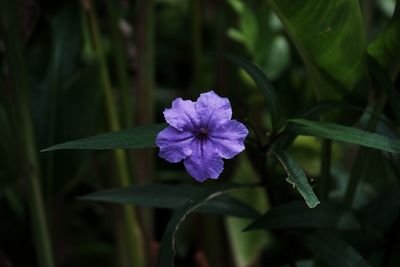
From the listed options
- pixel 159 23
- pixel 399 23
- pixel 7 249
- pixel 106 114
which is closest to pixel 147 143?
pixel 399 23

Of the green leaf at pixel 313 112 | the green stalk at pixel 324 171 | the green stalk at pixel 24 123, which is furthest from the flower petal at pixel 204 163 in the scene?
the green stalk at pixel 24 123

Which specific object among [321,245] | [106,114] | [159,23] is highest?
[159,23]

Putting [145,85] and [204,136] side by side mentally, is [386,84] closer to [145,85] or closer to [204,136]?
[204,136]

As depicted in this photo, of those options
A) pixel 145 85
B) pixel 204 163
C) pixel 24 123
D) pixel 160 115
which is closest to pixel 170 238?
pixel 204 163

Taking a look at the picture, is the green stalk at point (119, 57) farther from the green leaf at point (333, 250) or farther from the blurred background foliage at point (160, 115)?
the green leaf at point (333, 250)

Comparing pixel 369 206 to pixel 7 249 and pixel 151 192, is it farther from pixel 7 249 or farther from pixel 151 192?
pixel 7 249
